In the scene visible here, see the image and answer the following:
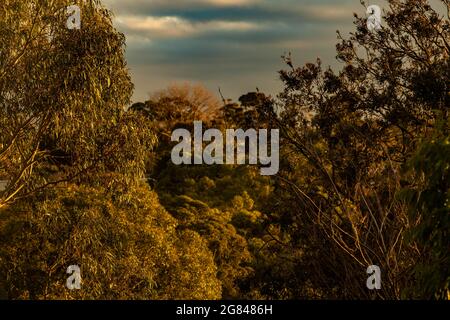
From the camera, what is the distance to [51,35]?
57.3 ft

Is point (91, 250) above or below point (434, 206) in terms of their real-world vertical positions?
below

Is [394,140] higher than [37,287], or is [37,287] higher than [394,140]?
[394,140]

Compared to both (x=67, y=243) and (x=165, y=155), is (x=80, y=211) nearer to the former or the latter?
(x=67, y=243)

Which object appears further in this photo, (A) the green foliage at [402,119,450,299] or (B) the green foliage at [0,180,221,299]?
(B) the green foliage at [0,180,221,299]

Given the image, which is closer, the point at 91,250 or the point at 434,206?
the point at 434,206

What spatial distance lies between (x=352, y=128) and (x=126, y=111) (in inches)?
193

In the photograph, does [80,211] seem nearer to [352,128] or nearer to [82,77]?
[82,77]

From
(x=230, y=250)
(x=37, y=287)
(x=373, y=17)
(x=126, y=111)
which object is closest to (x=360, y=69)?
(x=373, y=17)

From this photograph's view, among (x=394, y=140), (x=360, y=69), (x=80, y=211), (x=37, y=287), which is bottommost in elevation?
(x=37, y=287)

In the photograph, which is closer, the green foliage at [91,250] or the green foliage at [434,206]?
the green foliage at [434,206]
